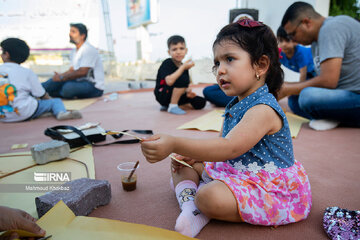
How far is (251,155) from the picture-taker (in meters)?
0.87

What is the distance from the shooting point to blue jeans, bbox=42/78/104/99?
3.83 metres

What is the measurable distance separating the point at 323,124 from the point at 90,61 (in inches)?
121

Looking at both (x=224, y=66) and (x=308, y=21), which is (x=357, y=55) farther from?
(x=224, y=66)

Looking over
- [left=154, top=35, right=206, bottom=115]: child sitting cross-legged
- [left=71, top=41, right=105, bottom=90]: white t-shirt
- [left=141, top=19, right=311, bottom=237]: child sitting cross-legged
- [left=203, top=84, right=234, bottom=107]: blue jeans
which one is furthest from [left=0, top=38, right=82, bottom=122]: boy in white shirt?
[left=141, top=19, right=311, bottom=237]: child sitting cross-legged

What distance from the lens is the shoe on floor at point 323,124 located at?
6.63 ft

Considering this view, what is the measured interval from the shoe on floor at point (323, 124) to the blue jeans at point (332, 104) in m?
0.04

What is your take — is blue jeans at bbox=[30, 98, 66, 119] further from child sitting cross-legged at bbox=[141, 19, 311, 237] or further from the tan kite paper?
child sitting cross-legged at bbox=[141, 19, 311, 237]

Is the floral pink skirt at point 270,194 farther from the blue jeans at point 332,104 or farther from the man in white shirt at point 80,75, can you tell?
the man in white shirt at point 80,75

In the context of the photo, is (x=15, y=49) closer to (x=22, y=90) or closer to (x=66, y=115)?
(x=22, y=90)

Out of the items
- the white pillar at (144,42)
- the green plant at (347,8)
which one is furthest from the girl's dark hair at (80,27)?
the white pillar at (144,42)

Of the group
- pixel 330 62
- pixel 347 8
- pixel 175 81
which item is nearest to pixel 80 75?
pixel 175 81

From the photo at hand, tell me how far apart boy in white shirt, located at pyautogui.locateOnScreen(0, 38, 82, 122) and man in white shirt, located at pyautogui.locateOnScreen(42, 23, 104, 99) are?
3.82 feet

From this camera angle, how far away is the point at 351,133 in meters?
1.91

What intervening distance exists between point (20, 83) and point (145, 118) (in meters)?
1.20
